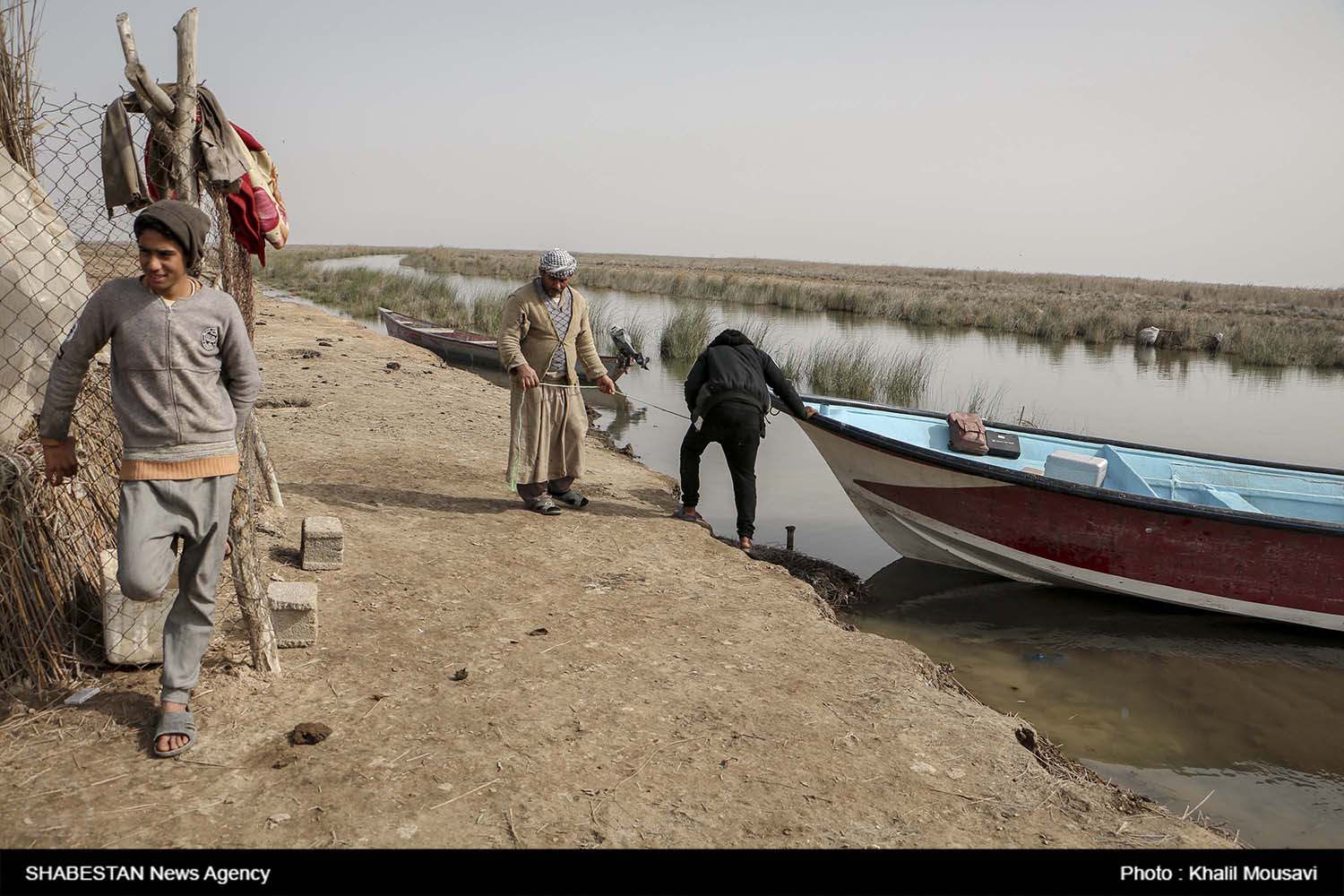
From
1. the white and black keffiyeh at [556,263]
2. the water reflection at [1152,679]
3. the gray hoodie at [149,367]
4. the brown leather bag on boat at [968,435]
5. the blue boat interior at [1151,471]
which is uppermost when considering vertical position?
the white and black keffiyeh at [556,263]

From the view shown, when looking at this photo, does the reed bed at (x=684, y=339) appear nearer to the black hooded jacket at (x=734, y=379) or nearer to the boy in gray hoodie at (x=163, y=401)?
the black hooded jacket at (x=734, y=379)

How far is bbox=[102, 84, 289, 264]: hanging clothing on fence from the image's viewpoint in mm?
3281

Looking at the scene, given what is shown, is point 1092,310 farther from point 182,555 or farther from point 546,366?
point 182,555

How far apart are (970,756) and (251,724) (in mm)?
2672

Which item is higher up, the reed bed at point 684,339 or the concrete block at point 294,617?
the reed bed at point 684,339

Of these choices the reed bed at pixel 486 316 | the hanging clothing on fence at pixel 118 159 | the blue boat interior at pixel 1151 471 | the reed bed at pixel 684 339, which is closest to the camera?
the hanging clothing on fence at pixel 118 159

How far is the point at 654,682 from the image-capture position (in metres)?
3.96

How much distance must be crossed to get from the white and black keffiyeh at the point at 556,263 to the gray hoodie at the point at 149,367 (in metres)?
3.12

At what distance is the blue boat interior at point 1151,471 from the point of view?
720 cm

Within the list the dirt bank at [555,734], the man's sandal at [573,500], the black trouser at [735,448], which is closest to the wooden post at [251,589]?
the dirt bank at [555,734]

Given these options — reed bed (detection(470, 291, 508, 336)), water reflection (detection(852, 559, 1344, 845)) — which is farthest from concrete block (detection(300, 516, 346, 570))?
reed bed (detection(470, 291, 508, 336))

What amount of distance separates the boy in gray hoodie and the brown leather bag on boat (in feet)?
19.0

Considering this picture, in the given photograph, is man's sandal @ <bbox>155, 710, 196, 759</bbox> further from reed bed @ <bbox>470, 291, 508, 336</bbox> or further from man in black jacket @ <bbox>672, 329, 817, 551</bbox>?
reed bed @ <bbox>470, 291, 508, 336</bbox>
